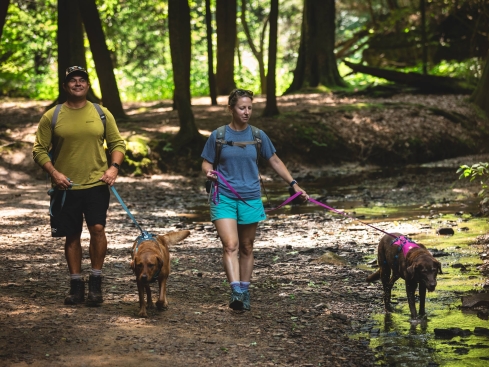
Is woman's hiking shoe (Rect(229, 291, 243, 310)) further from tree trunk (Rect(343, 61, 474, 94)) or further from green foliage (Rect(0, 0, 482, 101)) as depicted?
green foliage (Rect(0, 0, 482, 101))

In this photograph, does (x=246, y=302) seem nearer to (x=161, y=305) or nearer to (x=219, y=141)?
(x=161, y=305)

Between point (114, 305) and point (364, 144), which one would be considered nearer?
point (114, 305)

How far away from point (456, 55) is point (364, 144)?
651 inches

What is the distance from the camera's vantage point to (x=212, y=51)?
27.6 m

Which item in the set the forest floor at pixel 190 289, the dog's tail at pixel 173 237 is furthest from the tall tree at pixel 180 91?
the dog's tail at pixel 173 237

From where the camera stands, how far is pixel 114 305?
7.79 meters

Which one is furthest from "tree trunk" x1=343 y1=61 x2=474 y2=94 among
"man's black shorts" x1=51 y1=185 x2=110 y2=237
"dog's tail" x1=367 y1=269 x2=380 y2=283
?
"man's black shorts" x1=51 y1=185 x2=110 y2=237

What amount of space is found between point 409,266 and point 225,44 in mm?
26035

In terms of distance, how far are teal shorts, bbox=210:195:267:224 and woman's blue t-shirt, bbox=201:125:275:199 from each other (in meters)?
0.06

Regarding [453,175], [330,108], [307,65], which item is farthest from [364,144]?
[307,65]

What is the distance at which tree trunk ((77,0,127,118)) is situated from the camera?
880 inches

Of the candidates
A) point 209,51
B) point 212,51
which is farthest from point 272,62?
point 212,51

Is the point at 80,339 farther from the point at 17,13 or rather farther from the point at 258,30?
the point at 258,30

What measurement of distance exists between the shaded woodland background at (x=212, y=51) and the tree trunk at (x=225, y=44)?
4 centimetres
